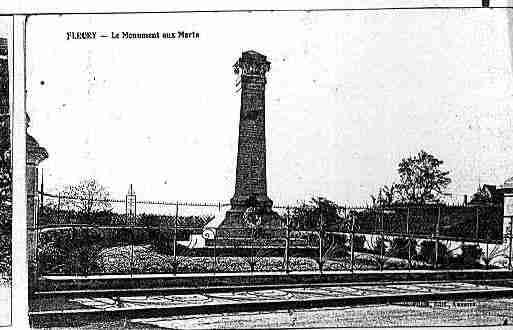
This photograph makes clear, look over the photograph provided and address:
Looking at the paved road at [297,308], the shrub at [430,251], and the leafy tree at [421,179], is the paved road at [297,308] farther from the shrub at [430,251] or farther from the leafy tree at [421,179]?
the leafy tree at [421,179]

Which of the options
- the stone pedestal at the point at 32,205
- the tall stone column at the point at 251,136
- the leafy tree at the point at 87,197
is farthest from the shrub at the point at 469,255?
the stone pedestal at the point at 32,205

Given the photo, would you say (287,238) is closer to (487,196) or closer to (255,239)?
(255,239)

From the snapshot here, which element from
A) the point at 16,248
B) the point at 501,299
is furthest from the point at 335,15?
the point at 16,248

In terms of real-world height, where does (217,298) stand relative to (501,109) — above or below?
below

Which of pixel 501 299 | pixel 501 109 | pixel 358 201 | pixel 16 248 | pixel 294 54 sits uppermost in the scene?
pixel 294 54

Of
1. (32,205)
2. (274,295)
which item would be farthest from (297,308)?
(32,205)

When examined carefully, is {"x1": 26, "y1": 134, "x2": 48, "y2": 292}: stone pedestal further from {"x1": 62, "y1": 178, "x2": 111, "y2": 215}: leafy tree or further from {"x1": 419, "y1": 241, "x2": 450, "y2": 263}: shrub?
{"x1": 419, "y1": 241, "x2": 450, "y2": 263}: shrub

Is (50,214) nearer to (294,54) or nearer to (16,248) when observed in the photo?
(16,248)
